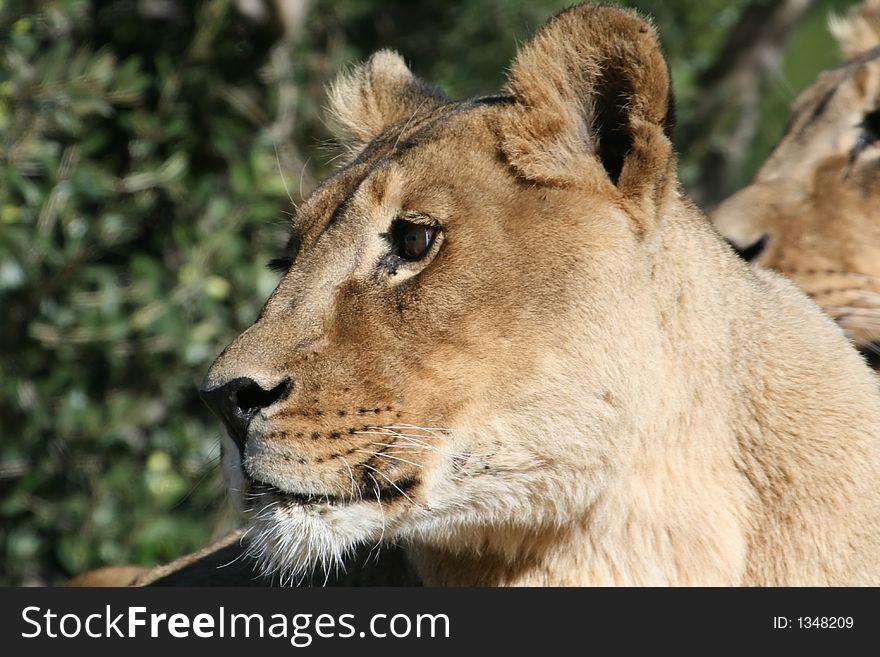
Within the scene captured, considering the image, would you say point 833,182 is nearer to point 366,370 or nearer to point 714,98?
point 366,370

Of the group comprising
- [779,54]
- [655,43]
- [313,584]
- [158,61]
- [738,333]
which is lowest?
[313,584]

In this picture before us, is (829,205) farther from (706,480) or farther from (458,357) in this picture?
(458,357)

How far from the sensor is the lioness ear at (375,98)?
3504mm

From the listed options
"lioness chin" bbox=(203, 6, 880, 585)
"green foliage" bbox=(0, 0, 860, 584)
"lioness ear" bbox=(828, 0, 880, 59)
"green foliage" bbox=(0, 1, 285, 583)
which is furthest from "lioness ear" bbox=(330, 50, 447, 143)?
"lioness ear" bbox=(828, 0, 880, 59)

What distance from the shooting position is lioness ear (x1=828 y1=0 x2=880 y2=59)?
208 inches

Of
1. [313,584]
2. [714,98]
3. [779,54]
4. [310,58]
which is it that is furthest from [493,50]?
[313,584]

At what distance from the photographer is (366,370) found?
2.64m

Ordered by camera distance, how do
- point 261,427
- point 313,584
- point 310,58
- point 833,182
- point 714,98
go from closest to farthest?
point 261,427
point 313,584
point 833,182
point 310,58
point 714,98

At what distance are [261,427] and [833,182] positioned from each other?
2528mm

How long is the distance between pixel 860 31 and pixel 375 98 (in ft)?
8.83

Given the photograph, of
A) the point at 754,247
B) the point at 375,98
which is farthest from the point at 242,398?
the point at 754,247

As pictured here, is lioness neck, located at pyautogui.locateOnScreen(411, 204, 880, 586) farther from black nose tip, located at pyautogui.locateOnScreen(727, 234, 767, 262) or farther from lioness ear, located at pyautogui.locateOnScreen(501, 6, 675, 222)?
black nose tip, located at pyautogui.locateOnScreen(727, 234, 767, 262)

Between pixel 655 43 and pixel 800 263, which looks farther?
pixel 800 263

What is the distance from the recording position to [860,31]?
5316 millimetres
